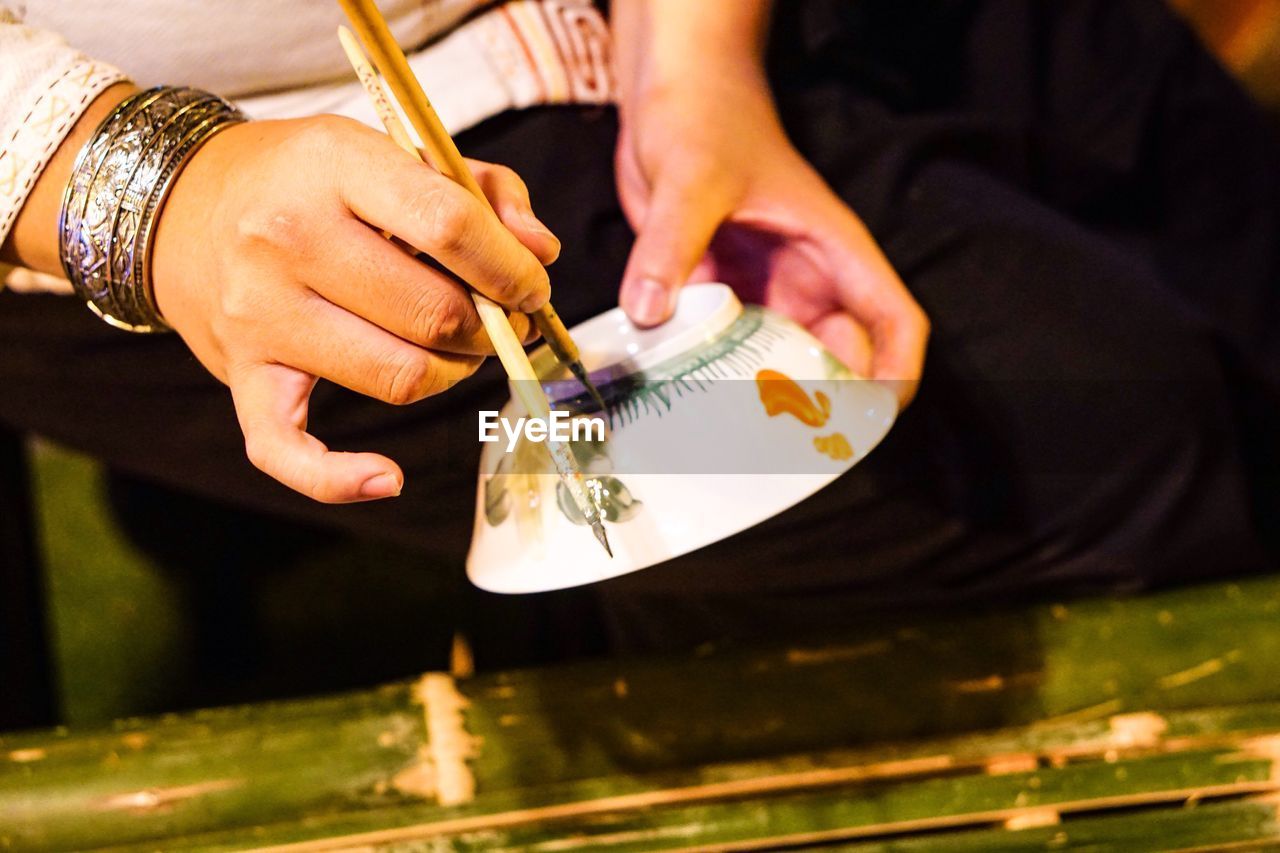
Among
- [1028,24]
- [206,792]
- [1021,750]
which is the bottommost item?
[1021,750]

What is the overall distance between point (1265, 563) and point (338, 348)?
555 mm

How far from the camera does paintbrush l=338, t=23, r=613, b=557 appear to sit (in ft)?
0.88

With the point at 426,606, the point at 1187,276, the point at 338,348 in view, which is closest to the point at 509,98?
the point at 338,348

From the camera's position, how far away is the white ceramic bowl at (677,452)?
0.99 ft

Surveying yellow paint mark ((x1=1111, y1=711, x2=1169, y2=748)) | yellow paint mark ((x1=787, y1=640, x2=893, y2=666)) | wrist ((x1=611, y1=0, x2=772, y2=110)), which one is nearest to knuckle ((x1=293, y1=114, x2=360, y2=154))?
wrist ((x1=611, y1=0, x2=772, y2=110))

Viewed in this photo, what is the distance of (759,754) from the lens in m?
0.48

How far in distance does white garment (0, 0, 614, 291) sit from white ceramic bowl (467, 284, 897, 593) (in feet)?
0.48

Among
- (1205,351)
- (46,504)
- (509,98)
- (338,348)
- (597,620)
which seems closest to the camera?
(338,348)

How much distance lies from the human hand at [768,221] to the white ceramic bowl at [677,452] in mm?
96

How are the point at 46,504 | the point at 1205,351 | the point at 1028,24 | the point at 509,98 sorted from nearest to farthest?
the point at 509,98, the point at 1205,351, the point at 1028,24, the point at 46,504

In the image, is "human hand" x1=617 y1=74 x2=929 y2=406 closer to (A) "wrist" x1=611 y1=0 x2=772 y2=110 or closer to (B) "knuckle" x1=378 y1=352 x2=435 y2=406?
(A) "wrist" x1=611 y1=0 x2=772 y2=110

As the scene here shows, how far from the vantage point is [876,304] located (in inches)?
17.7

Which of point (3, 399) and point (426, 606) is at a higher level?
point (3, 399)

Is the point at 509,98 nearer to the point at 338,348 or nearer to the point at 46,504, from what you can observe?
the point at 338,348
